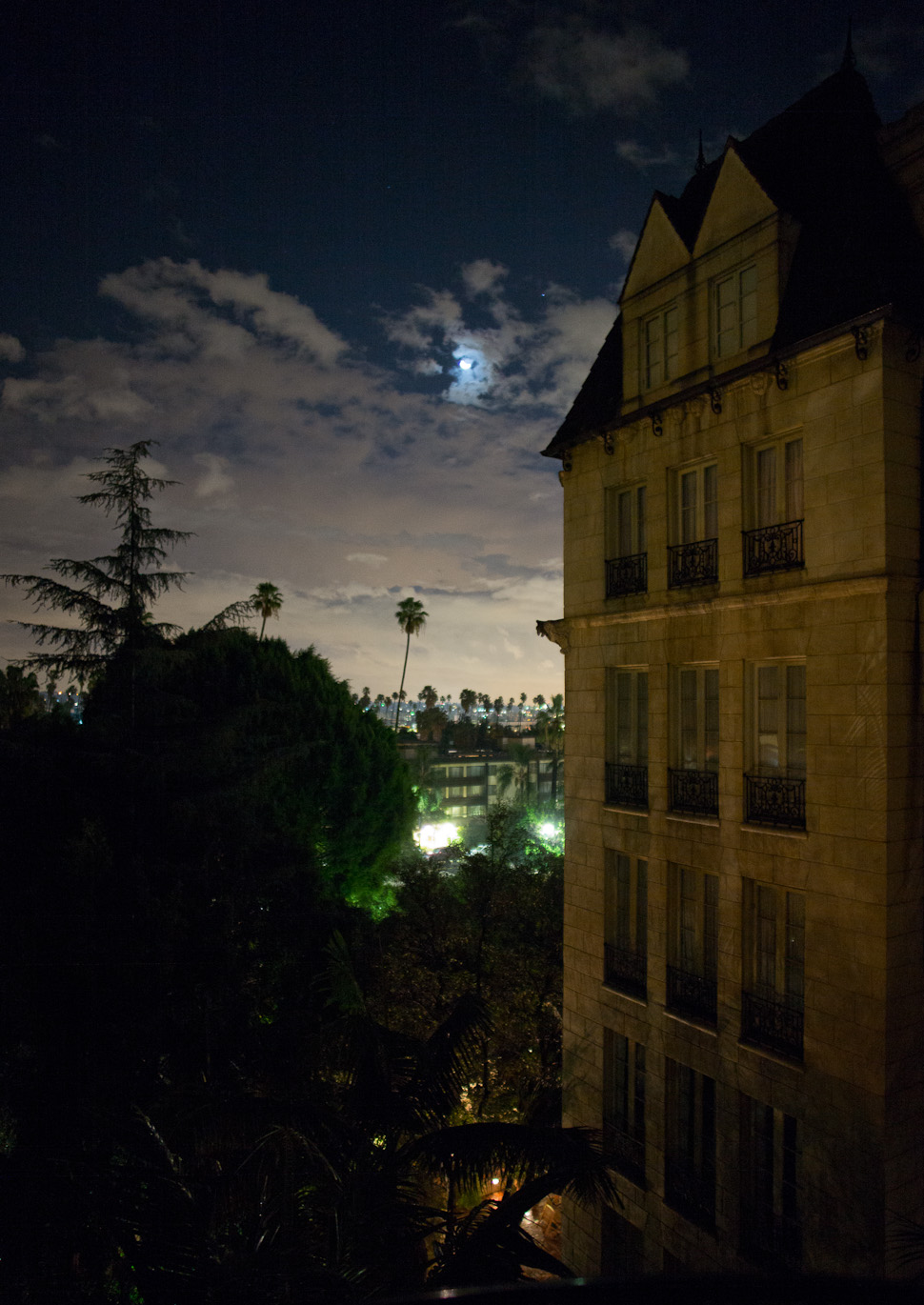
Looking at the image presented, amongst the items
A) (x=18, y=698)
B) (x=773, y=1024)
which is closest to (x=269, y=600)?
(x=18, y=698)

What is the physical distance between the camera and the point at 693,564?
1256cm

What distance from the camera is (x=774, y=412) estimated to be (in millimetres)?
11281

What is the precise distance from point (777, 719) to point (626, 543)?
4719 millimetres

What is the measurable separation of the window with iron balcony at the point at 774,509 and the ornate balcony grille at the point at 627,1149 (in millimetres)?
9967

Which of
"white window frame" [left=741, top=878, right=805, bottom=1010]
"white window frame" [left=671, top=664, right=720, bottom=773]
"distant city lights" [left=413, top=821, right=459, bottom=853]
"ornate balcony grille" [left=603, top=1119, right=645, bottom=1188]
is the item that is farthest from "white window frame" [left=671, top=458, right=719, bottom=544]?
"distant city lights" [left=413, top=821, right=459, bottom=853]

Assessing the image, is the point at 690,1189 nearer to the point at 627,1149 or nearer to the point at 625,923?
the point at 627,1149

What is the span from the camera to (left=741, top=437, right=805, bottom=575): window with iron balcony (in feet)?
36.1

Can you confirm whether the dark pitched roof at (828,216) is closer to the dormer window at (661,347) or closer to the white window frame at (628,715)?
the dormer window at (661,347)

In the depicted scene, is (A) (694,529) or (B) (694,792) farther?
(A) (694,529)

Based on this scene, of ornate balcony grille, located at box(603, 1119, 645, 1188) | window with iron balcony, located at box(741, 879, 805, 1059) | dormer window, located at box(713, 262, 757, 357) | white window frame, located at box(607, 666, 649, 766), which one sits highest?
dormer window, located at box(713, 262, 757, 357)

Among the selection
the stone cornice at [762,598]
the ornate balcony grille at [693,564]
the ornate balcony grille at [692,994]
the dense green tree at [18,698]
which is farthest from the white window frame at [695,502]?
the dense green tree at [18,698]

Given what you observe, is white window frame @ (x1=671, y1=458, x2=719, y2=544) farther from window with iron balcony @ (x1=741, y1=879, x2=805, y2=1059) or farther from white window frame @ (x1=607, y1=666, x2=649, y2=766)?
window with iron balcony @ (x1=741, y1=879, x2=805, y2=1059)

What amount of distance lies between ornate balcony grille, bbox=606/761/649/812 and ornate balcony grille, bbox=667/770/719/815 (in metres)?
0.69

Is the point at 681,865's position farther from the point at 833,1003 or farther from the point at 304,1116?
the point at 304,1116
